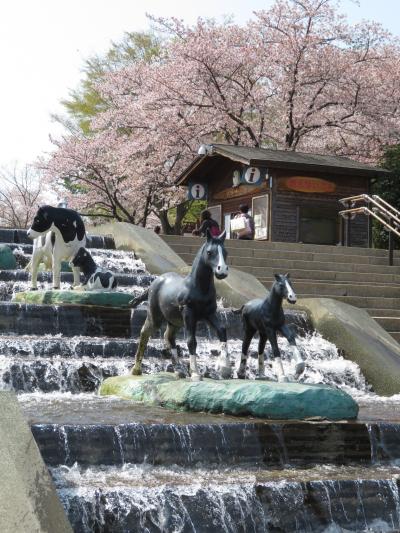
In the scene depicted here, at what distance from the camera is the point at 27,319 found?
10.9 metres

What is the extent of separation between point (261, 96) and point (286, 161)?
24.9 feet

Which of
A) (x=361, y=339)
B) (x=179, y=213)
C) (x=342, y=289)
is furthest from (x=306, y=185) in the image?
(x=361, y=339)

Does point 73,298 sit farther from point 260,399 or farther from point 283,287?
point 260,399

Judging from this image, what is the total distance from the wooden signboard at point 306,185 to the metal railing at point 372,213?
2.71ft

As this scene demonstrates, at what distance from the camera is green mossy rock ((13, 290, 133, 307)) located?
11.3m

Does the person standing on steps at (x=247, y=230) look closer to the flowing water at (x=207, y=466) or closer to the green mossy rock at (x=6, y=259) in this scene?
the green mossy rock at (x=6, y=259)

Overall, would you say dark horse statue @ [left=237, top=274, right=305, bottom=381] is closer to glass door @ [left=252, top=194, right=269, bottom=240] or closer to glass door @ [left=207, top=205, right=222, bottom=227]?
glass door @ [left=252, top=194, right=269, bottom=240]

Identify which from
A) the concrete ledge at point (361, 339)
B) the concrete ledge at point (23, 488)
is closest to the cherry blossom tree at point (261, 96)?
the concrete ledge at point (361, 339)

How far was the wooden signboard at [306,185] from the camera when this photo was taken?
78.7 ft

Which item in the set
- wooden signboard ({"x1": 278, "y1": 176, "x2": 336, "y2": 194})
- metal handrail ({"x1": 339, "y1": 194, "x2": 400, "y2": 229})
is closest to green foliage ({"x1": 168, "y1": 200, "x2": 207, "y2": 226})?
wooden signboard ({"x1": 278, "y1": 176, "x2": 336, "y2": 194})

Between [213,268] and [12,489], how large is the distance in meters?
3.05

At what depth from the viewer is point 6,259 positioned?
14.3m

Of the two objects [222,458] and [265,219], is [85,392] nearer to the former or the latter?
[222,458]

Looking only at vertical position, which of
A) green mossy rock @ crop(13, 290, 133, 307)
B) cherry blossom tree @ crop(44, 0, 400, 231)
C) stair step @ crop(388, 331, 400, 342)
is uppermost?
cherry blossom tree @ crop(44, 0, 400, 231)
